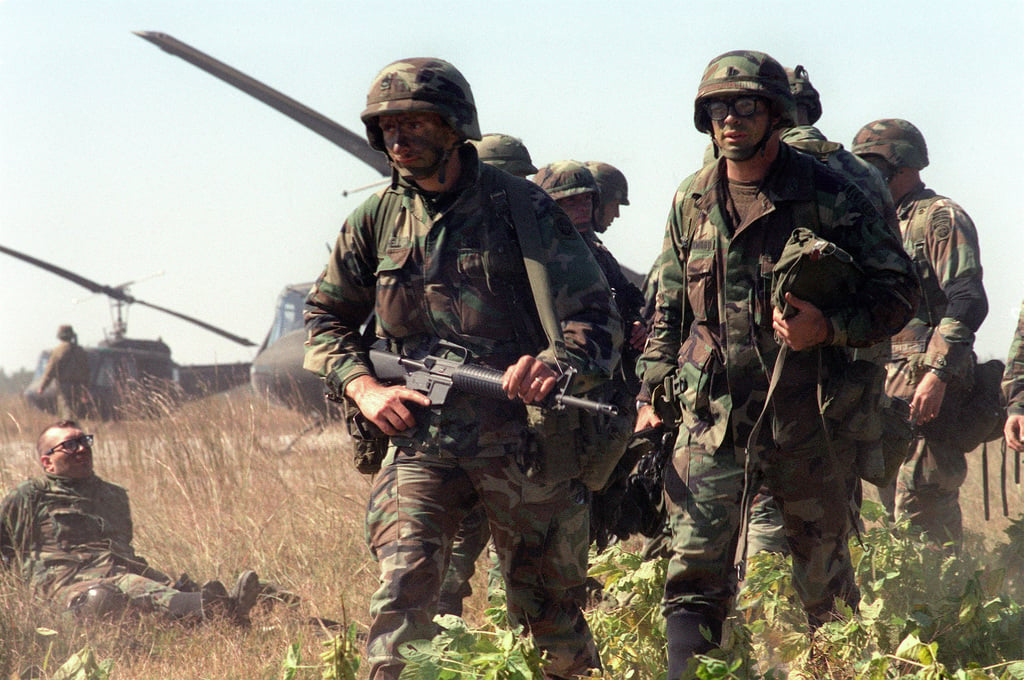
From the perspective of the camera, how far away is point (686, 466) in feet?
13.6

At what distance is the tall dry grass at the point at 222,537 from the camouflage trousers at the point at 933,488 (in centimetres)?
304

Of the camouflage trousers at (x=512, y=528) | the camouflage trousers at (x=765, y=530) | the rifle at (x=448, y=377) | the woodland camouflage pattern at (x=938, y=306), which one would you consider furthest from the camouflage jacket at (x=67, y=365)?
the camouflage trousers at (x=512, y=528)

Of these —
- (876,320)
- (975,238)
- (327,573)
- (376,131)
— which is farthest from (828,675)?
(327,573)

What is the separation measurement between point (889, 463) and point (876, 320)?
A: 3.68 feet

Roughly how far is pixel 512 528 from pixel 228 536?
452cm

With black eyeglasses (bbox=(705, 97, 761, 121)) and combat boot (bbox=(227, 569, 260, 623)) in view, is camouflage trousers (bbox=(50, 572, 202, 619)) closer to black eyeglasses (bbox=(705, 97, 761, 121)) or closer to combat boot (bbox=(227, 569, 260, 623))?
combat boot (bbox=(227, 569, 260, 623))

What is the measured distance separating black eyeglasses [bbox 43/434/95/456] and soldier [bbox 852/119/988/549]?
4.66 metres

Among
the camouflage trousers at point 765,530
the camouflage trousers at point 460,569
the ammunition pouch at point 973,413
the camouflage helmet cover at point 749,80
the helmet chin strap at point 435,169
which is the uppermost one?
the camouflage helmet cover at point 749,80

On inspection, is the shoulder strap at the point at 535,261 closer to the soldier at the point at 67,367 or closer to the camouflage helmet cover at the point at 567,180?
the camouflage helmet cover at the point at 567,180

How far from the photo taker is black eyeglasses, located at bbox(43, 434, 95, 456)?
7.49 metres

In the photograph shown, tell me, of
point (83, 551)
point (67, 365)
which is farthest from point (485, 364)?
point (67, 365)

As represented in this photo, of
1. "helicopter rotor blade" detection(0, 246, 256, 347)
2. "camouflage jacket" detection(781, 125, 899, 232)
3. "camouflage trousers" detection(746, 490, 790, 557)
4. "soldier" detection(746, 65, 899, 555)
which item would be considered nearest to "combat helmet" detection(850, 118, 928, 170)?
"soldier" detection(746, 65, 899, 555)

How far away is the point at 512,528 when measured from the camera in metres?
3.94

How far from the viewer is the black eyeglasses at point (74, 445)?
749cm
